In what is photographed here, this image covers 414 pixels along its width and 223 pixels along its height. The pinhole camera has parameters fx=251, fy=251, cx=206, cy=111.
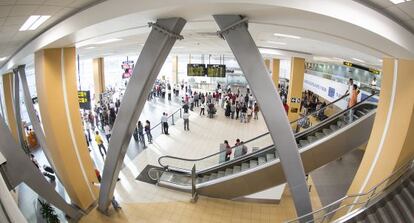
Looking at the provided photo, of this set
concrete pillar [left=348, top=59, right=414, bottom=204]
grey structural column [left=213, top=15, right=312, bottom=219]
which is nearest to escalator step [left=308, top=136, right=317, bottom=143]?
concrete pillar [left=348, top=59, right=414, bottom=204]

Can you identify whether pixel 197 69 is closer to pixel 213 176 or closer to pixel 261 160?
pixel 213 176

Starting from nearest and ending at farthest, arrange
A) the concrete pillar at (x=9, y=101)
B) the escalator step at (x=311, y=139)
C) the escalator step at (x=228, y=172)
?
the escalator step at (x=311, y=139) → the escalator step at (x=228, y=172) → the concrete pillar at (x=9, y=101)

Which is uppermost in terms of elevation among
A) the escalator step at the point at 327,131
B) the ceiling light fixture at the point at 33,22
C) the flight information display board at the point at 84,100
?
the ceiling light fixture at the point at 33,22

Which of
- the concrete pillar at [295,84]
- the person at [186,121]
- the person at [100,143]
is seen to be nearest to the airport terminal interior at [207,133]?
the person at [100,143]

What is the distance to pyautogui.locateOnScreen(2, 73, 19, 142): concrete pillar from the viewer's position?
13.1 meters

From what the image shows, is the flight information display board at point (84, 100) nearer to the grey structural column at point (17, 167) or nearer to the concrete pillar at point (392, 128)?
the grey structural column at point (17, 167)

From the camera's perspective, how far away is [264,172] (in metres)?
8.23

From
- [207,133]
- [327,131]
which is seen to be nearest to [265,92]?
[327,131]

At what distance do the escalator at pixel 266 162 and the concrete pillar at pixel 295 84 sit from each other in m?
7.04

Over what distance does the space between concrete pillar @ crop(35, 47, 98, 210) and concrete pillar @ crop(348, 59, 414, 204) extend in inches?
326

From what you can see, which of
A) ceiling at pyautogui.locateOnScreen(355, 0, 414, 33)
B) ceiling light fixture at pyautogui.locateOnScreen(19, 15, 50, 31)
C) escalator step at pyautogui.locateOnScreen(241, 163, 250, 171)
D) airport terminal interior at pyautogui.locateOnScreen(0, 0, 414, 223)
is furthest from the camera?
escalator step at pyautogui.locateOnScreen(241, 163, 250, 171)

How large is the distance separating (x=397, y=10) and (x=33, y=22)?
5.59m

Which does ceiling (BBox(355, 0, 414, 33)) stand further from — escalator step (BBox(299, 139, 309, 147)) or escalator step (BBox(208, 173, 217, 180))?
escalator step (BBox(208, 173, 217, 180))

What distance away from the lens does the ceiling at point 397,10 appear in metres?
3.07
